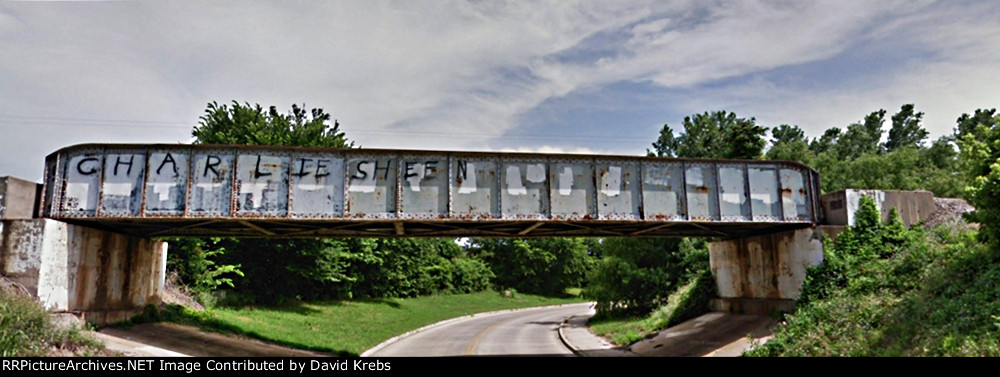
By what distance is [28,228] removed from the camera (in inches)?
707

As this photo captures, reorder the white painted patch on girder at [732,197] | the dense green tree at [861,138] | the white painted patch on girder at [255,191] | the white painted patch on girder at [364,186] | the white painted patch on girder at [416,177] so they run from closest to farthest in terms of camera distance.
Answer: the white painted patch on girder at [255,191] → the white painted patch on girder at [364,186] → the white painted patch on girder at [416,177] → the white painted patch on girder at [732,197] → the dense green tree at [861,138]

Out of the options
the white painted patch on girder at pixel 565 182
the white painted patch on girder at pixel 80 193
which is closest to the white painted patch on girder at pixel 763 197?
the white painted patch on girder at pixel 565 182

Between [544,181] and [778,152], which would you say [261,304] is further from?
[778,152]

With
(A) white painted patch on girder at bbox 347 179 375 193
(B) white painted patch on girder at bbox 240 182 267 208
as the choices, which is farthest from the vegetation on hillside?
(B) white painted patch on girder at bbox 240 182 267 208

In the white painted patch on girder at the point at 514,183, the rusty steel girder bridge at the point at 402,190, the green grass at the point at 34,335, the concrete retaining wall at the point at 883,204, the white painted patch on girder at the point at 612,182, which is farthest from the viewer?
the concrete retaining wall at the point at 883,204

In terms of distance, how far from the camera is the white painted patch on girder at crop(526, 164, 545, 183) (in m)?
20.3

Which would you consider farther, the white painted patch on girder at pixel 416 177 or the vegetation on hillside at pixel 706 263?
the white painted patch on girder at pixel 416 177

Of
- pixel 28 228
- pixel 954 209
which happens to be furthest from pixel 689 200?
pixel 28 228

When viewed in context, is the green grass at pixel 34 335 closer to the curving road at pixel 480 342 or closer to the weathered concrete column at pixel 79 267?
the weathered concrete column at pixel 79 267

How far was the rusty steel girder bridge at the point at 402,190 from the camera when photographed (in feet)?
61.3

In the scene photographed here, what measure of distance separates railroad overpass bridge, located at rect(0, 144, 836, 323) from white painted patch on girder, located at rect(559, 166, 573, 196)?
5 centimetres

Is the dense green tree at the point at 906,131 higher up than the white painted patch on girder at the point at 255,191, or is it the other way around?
the dense green tree at the point at 906,131

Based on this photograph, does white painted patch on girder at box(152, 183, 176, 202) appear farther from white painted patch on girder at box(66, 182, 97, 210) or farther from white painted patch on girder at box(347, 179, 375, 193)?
white painted patch on girder at box(347, 179, 375, 193)

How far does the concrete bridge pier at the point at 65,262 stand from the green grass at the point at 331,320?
10.6 ft
